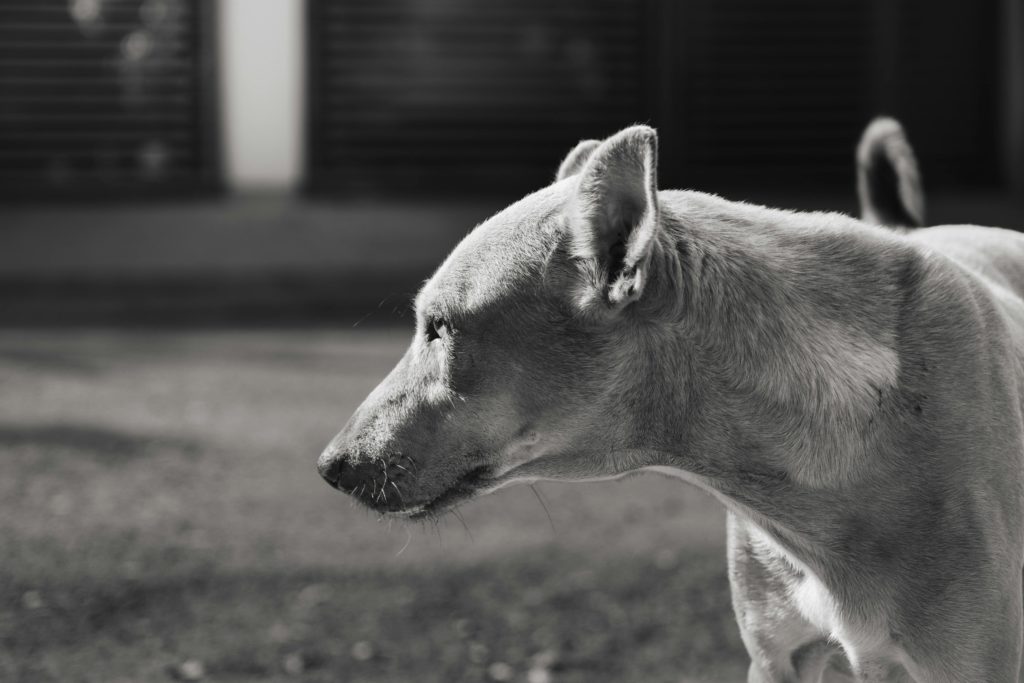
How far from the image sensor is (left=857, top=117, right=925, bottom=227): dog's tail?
4461 millimetres

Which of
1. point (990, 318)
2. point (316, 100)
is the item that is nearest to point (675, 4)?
point (316, 100)

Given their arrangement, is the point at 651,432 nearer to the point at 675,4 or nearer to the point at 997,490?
the point at 997,490

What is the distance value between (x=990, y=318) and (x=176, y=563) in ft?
11.8

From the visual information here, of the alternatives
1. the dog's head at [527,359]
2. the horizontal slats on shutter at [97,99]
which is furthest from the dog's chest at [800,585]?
the horizontal slats on shutter at [97,99]

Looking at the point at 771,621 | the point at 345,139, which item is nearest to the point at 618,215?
the point at 771,621

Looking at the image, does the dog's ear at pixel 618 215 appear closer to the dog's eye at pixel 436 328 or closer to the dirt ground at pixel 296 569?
the dog's eye at pixel 436 328

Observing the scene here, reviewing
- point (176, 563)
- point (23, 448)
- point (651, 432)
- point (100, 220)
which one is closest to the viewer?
point (651, 432)

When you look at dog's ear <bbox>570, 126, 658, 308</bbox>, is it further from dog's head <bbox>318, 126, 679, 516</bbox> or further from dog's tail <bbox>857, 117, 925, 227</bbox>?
dog's tail <bbox>857, 117, 925, 227</bbox>

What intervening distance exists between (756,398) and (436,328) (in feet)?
2.22

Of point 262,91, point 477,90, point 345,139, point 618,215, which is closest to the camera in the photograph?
point 618,215

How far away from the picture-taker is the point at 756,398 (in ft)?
9.45

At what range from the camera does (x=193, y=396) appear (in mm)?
8500

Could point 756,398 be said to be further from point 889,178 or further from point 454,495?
point 889,178

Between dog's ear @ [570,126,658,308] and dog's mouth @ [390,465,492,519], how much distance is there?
0.46m
